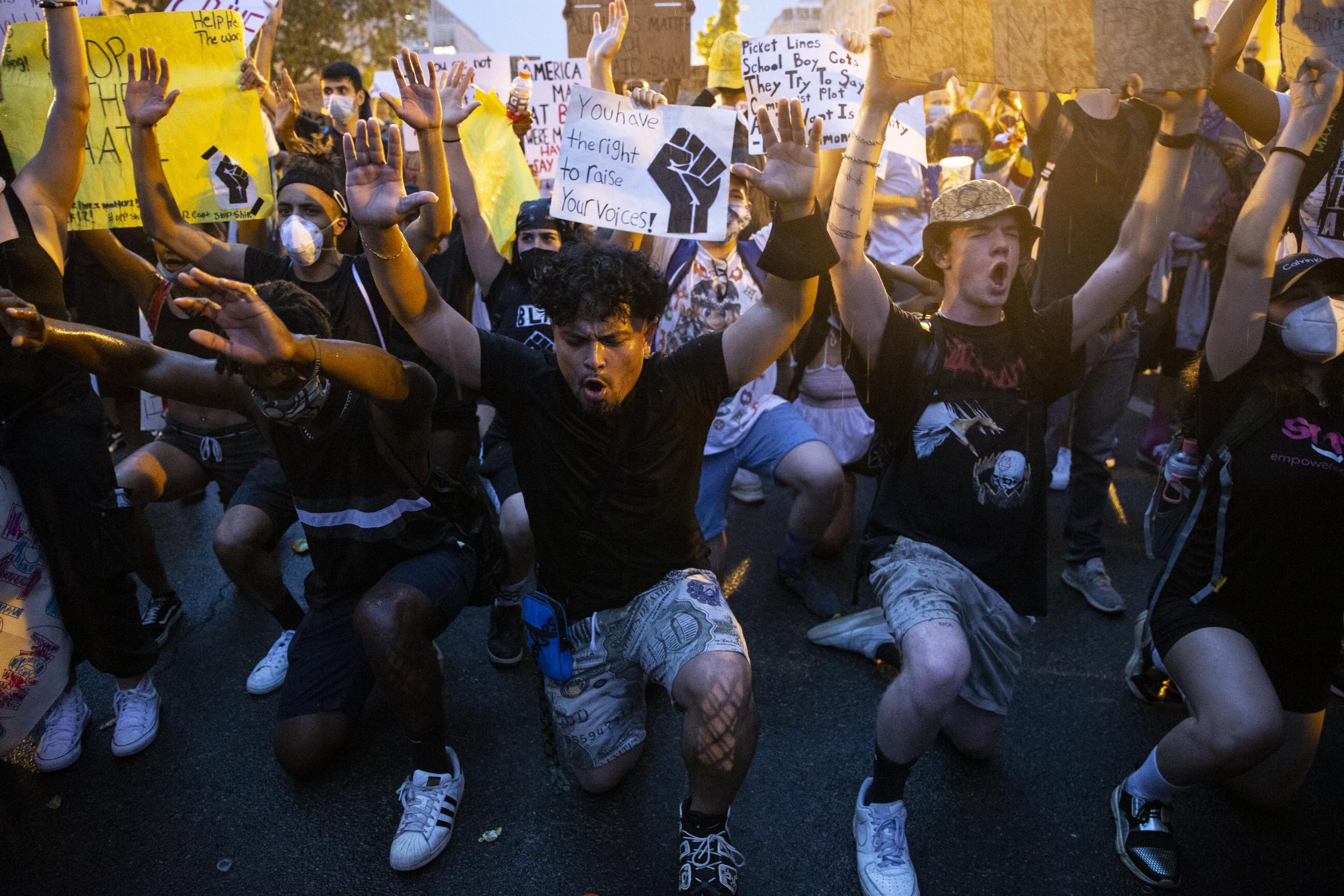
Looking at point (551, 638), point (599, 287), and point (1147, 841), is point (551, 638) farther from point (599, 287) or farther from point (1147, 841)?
point (1147, 841)

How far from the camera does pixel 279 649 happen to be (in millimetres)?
3441

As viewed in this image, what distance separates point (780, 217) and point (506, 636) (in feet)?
6.91

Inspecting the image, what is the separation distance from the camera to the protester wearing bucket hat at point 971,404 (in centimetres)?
247


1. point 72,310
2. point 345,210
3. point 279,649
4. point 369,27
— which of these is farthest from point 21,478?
point 369,27

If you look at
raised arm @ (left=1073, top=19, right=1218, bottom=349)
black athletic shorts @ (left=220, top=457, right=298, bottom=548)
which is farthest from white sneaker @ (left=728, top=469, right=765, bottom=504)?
raised arm @ (left=1073, top=19, right=1218, bottom=349)

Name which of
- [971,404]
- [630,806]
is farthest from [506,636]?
[971,404]

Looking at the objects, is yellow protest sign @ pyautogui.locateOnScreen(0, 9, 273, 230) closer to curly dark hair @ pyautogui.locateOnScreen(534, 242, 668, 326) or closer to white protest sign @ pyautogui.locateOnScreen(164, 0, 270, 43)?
white protest sign @ pyautogui.locateOnScreen(164, 0, 270, 43)

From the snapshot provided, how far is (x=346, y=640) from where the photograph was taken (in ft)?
9.78

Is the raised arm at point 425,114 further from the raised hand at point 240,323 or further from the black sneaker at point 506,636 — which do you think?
the black sneaker at point 506,636

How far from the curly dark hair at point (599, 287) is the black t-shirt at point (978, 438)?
26.1 inches

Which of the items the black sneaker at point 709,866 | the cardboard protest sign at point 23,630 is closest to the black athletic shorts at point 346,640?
the cardboard protest sign at point 23,630

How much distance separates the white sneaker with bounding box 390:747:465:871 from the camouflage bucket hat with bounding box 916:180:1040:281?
2303 millimetres

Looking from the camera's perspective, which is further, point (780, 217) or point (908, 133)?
point (908, 133)

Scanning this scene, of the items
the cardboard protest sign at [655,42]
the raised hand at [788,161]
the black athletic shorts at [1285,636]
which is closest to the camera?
the raised hand at [788,161]
